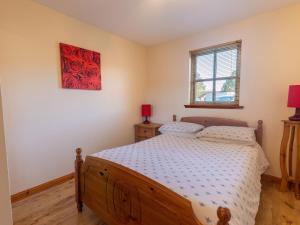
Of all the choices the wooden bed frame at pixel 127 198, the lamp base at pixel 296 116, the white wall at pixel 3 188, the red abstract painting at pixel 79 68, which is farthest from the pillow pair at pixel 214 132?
the white wall at pixel 3 188

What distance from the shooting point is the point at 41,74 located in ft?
7.51

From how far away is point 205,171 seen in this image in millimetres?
1494

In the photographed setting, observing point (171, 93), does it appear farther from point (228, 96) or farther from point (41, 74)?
point (41, 74)

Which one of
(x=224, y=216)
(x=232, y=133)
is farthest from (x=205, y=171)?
(x=232, y=133)

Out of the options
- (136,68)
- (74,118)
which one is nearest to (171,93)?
(136,68)

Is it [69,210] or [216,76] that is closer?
[69,210]

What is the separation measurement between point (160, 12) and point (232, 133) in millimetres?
1961

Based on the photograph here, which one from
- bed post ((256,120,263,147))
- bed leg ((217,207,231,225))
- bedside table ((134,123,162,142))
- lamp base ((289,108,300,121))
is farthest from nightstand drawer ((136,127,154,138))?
bed leg ((217,207,231,225))

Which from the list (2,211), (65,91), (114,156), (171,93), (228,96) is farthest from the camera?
(171,93)

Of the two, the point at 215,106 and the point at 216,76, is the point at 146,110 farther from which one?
the point at 216,76

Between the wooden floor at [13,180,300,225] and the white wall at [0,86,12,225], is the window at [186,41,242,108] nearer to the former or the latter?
the wooden floor at [13,180,300,225]

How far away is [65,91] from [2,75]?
2.43 feet

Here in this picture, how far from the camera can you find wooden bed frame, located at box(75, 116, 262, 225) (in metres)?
1.02

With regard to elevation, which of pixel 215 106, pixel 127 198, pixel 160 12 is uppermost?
pixel 160 12
